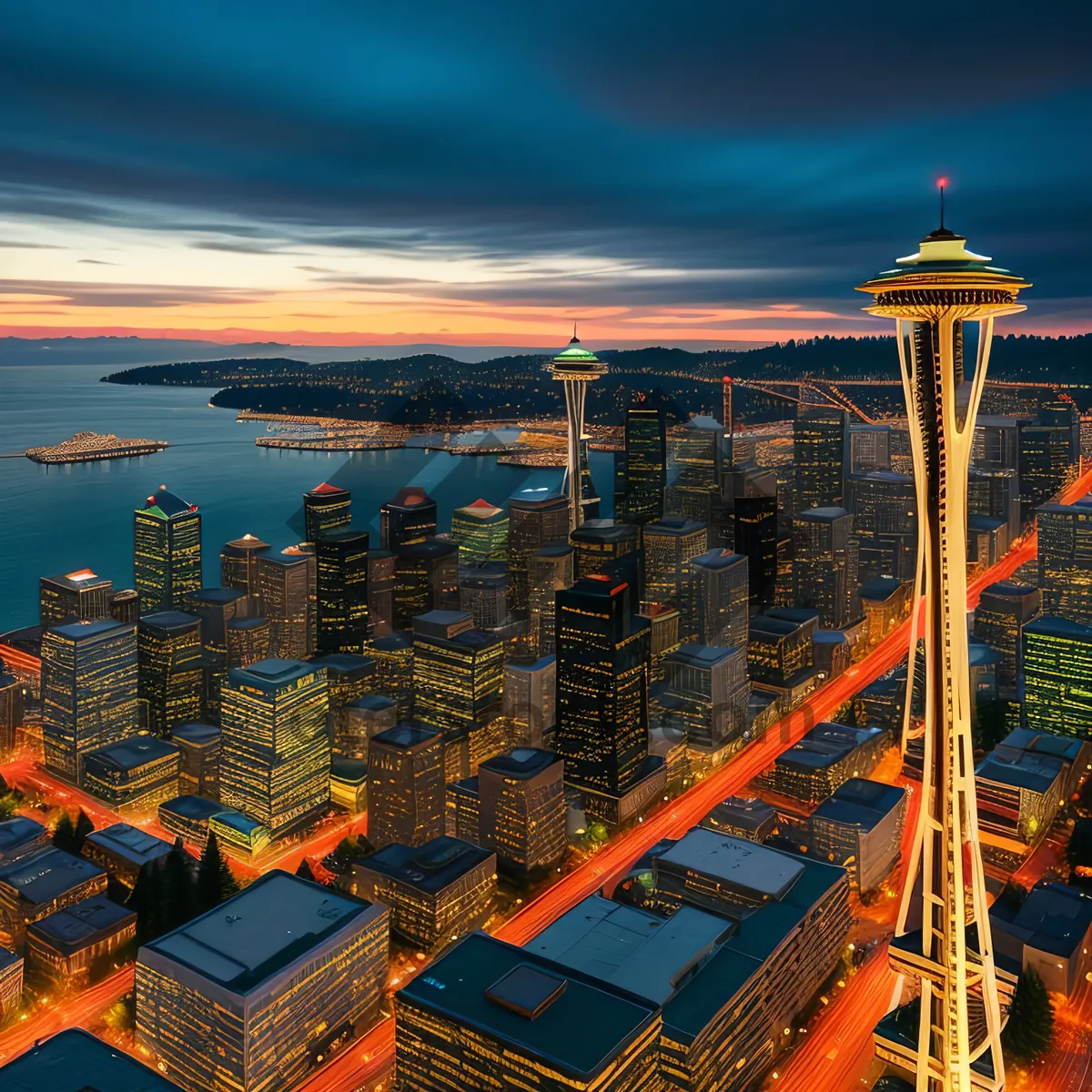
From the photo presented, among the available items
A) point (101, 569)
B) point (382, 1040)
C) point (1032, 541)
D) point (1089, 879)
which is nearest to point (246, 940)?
point (382, 1040)

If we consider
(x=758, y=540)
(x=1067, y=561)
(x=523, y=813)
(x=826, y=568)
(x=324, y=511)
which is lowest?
(x=523, y=813)

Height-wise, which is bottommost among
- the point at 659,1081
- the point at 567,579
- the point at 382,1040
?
the point at 382,1040

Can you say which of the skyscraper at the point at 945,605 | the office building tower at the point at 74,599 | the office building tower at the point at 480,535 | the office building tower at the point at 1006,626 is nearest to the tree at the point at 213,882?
the skyscraper at the point at 945,605

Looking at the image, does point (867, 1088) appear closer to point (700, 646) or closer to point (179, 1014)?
point (179, 1014)

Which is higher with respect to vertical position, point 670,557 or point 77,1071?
point 670,557

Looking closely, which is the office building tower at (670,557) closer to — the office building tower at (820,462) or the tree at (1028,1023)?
the office building tower at (820,462)

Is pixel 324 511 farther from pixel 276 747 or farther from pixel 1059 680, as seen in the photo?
pixel 1059 680

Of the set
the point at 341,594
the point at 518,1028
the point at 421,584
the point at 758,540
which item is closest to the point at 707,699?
the point at 758,540
